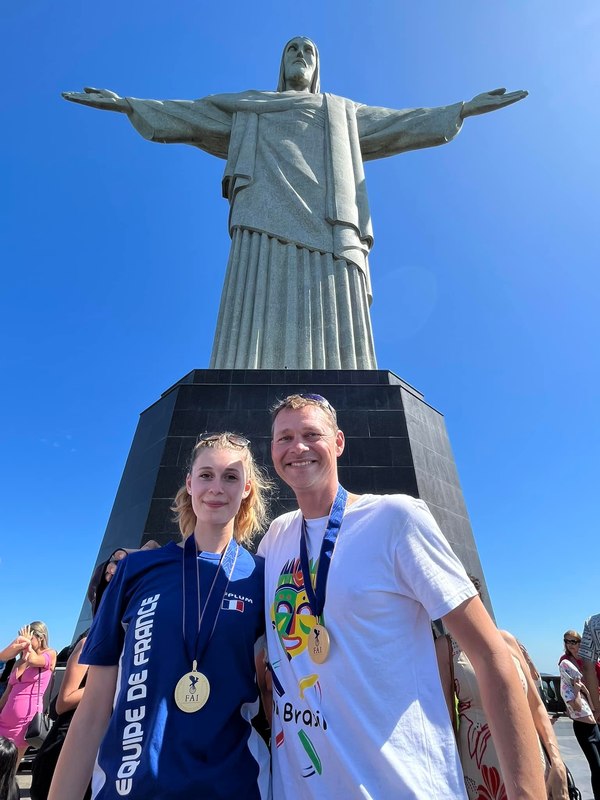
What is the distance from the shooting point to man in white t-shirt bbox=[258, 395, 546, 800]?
54.3 inches

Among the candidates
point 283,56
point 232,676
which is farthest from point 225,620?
point 283,56

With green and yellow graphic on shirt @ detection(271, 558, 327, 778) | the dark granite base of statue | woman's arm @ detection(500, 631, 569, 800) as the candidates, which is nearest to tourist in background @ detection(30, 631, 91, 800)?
green and yellow graphic on shirt @ detection(271, 558, 327, 778)

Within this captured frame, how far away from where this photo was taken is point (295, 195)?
9117 millimetres

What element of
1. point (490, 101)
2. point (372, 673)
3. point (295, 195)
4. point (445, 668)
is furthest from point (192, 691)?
point (490, 101)

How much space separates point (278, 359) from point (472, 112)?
677cm

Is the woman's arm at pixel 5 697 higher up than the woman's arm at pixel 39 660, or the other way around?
the woman's arm at pixel 39 660

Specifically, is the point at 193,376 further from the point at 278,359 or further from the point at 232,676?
the point at 232,676

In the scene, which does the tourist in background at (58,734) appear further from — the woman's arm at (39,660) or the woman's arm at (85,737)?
the woman's arm at (39,660)

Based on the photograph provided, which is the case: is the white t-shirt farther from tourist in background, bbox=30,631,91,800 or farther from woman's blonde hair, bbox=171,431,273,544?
tourist in background, bbox=30,631,91,800

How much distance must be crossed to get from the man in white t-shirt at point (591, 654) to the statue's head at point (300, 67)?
11.2m

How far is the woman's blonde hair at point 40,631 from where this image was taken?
4.81 m

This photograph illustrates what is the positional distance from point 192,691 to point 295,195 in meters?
8.81

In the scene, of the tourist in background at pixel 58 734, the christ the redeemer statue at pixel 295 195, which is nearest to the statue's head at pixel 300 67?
the christ the redeemer statue at pixel 295 195

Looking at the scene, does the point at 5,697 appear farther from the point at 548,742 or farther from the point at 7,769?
the point at 548,742
